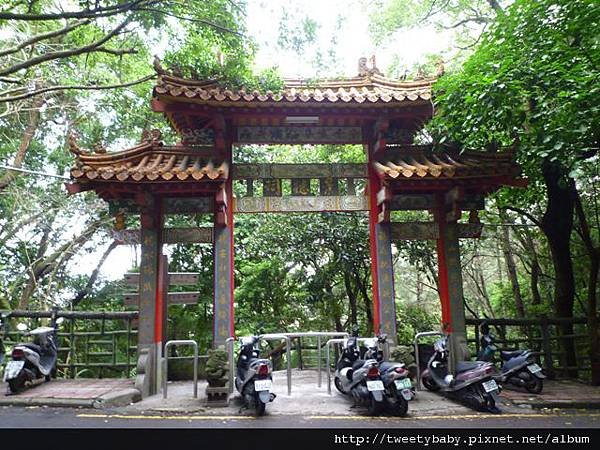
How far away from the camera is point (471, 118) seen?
6.32 m

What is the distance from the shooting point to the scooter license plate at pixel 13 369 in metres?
6.48

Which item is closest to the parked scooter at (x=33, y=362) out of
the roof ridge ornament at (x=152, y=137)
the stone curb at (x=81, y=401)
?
the stone curb at (x=81, y=401)

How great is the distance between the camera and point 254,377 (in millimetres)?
5652

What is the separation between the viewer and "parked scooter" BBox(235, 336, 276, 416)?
215 inches

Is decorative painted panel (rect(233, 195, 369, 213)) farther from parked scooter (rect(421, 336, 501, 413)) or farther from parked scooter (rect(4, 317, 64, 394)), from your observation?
parked scooter (rect(4, 317, 64, 394))

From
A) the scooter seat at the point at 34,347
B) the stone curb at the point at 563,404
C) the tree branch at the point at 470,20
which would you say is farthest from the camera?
the tree branch at the point at 470,20

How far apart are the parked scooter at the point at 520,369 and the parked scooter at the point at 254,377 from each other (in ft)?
11.1

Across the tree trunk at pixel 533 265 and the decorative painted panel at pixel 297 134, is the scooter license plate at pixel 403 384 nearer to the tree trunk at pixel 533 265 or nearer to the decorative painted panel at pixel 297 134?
the decorative painted panel at pixel 297 134

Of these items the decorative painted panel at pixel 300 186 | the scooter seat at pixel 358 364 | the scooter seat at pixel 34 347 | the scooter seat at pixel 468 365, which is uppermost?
the decorative painted panel at pixel 300 186

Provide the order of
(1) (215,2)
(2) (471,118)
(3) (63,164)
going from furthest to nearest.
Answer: (3) (63,164) → (1) (215,2) → (2) (471,118)

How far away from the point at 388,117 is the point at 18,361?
277 inches

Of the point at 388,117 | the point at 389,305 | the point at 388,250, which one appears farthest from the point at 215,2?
the point at 389,305

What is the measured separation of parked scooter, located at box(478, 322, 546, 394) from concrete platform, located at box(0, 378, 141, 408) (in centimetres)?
531

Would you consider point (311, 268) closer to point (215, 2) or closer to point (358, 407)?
point (358, 407)
